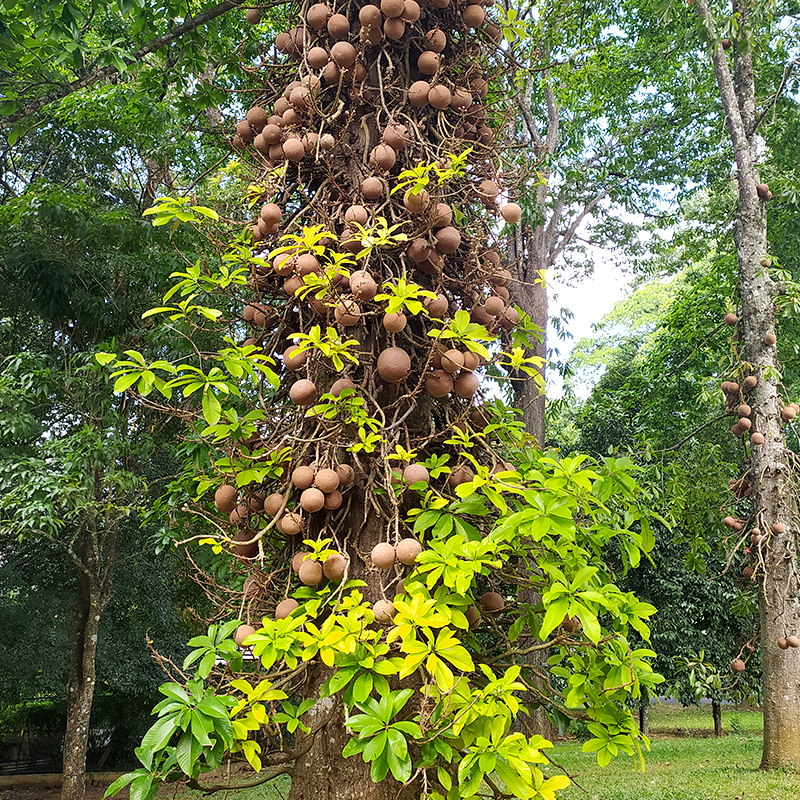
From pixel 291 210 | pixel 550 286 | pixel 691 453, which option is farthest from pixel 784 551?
pixel 291 210

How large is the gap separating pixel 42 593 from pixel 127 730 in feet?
8.37

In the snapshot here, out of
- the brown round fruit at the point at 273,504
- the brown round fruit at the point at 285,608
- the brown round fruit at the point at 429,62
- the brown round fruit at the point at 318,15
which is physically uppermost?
the brown round fruit at the point at 318,15

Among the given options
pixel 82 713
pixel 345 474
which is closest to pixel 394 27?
pixel 345 474

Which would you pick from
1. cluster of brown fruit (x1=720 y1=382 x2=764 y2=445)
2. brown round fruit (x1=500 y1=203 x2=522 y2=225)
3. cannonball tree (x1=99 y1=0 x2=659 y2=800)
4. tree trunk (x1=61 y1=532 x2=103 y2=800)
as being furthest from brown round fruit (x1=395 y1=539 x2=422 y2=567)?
tree trunk (x1=61 y1=532 x2=103 y2=800)

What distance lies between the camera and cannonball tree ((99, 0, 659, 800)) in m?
1.37

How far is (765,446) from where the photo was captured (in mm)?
5531

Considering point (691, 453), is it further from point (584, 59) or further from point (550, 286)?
point (550, 286)

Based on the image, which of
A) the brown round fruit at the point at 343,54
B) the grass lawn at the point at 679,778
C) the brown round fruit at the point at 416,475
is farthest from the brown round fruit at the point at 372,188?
the grass lawn at the point at 679,778

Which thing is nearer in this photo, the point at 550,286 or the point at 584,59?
the point at 550,286

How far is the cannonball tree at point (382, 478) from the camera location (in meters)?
1.37

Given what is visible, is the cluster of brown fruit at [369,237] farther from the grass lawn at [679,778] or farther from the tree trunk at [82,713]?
the tree trunk at [82,713]

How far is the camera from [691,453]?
7074mm

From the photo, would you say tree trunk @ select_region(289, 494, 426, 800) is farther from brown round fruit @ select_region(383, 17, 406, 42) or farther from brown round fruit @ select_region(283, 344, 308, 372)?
brown round fruit @ select_region(383, 17, 406, 42)

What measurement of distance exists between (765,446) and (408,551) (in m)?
4.95
